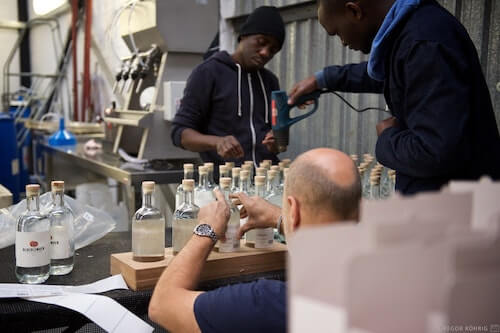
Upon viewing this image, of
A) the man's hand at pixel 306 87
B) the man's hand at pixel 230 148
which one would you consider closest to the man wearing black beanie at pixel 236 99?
the man's hand at pixel 230 148

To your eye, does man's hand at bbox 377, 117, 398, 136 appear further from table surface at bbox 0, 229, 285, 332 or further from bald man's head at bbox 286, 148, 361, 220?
bald man's head at bbox 286, 148, 361, 220

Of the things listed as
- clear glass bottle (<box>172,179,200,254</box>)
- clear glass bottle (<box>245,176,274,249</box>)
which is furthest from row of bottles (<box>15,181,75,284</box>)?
clear glass bottle (<box>245,176,274,249</box>)

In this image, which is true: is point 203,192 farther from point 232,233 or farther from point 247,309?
point 247,309

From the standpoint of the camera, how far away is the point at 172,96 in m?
3.11

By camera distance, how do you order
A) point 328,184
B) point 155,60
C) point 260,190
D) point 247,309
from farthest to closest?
1. point 155,60
2. point 260,190
3. point 247,309
4. point 328,184

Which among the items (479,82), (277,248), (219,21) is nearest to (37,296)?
(277,248)

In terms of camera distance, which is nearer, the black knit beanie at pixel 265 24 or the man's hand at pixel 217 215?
the man's hand at pixel 217 215

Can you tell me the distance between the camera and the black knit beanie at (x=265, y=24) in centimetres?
241

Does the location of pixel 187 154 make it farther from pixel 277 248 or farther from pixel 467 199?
pixel 467 199

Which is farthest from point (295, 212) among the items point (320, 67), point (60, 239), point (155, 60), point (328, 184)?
point (155, 60)

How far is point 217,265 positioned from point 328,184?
2.25 feet

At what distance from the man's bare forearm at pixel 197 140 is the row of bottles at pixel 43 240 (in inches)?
37.8

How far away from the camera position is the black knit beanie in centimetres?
241

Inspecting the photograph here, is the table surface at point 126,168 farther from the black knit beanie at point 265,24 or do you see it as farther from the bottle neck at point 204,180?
the bottle neck at point 204,180
